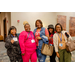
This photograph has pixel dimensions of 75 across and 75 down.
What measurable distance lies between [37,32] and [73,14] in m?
5.88

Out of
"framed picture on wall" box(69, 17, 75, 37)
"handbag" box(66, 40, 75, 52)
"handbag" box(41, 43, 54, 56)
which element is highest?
"framed picture on wall" box(69, 17, 75, 37)

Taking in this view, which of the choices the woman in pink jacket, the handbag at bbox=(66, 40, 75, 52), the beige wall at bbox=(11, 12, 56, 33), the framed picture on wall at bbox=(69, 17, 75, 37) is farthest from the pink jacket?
the framed picture on wall at bbox=(69, 17, 75, 37)

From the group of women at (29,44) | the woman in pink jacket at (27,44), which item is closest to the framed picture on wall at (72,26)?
the group of women at (29,44)

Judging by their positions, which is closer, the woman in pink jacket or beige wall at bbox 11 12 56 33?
the woman in pink jacket

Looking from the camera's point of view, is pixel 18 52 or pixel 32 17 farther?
pixel 32 17

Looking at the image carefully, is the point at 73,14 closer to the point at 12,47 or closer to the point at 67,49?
the point at 67,49

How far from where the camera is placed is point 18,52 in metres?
1.87

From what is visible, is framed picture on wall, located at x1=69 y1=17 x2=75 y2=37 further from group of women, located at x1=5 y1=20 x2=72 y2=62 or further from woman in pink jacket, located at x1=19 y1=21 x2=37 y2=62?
woman in pink jacket, located at x1=19 y1=21 x2=37 y2=62

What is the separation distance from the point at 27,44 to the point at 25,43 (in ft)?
0.21

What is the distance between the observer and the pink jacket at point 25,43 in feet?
6.08

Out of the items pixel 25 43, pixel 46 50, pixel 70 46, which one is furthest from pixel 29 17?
pixel 70 46

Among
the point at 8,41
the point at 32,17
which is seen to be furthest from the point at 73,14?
the point at 8,41

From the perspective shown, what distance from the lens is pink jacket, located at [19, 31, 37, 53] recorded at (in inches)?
73.0

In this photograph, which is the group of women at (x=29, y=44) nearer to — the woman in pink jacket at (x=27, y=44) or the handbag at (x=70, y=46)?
the woman in pink jacket at (x=27, y=44)
